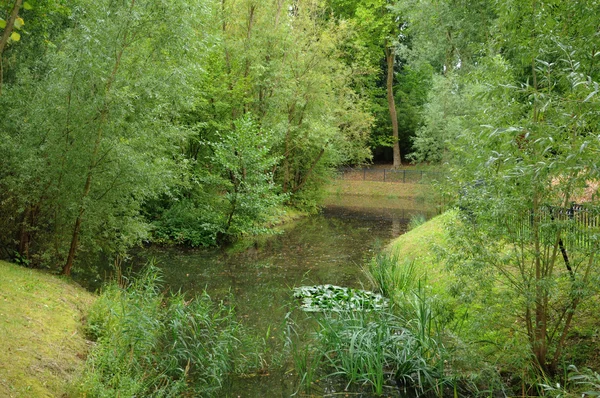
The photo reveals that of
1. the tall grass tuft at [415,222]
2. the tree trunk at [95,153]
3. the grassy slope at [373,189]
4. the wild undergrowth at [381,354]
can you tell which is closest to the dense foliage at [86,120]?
the tree trunk at [95,153]

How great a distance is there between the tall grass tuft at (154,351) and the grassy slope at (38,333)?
0.88 ft

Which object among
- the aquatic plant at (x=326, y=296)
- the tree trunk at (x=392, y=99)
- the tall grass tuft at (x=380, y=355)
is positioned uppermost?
the tree trunk at (x=392, y=99)

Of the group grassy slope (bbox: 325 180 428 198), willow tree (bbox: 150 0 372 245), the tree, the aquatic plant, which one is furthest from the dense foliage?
the tree

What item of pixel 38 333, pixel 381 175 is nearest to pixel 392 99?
pixel 381 175

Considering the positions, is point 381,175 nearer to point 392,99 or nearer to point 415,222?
point 392,99

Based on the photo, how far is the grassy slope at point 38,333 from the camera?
598cm

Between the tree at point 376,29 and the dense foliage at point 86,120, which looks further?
the tree at point 376,29

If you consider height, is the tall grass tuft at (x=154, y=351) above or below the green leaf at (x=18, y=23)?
below

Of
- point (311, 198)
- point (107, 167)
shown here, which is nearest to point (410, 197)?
point (311, 198)

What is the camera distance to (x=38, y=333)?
7.25 m

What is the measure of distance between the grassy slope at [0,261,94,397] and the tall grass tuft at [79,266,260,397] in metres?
0.27

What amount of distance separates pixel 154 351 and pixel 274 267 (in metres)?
8.00

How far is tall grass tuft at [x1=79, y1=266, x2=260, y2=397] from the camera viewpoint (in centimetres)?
656

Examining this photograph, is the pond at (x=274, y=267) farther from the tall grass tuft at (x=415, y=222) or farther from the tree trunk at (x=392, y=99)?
the tree trunk at (x=392, y=99)
